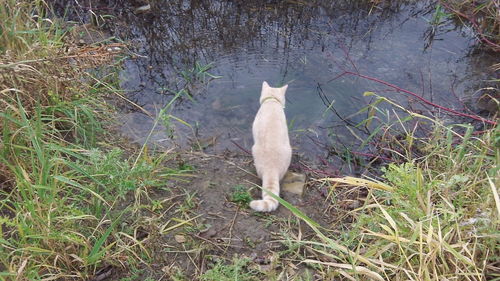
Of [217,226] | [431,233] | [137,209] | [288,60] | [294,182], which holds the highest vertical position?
[431,233]

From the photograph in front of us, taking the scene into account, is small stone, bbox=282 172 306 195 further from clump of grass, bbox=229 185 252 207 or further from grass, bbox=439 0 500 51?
grass, bbox=439 0 500 51

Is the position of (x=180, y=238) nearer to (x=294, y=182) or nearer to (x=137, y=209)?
(x=137, y=209)

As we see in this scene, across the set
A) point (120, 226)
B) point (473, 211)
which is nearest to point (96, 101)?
point (120, 226)

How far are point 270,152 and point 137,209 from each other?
1.05 m

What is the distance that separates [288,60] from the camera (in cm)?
434

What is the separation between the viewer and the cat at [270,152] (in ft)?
8.72

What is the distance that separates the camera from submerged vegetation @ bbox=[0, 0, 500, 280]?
1.90m

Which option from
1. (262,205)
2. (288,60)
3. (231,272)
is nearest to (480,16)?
(288,60)

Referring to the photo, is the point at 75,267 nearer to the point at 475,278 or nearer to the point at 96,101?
the point at 96,101

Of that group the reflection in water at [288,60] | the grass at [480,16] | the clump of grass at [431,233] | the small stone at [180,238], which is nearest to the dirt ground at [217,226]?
the small stone at [180,238]

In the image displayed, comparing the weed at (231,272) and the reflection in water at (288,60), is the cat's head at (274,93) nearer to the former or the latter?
the reflection in water at (288,60)

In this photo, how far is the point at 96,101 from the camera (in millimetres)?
3283

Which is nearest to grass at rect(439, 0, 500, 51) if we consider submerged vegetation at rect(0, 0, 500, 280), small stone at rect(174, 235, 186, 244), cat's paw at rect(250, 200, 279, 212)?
submerged vegetation at rect(0, 0, 500, 280)

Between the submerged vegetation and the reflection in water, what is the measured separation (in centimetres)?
74
